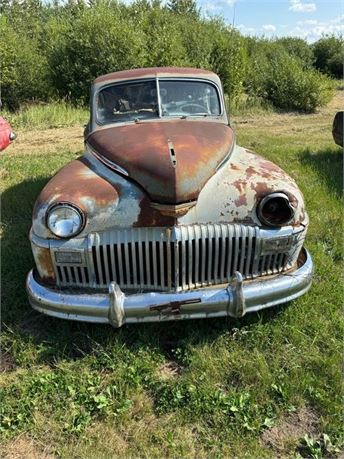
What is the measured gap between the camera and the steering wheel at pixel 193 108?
443cm

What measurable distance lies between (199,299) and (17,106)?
55.0ft

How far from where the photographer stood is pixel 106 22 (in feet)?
51.0

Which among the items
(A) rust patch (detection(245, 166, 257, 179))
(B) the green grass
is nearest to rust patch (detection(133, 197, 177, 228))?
(A) rust patch (detection(245, 166, 257, 179))

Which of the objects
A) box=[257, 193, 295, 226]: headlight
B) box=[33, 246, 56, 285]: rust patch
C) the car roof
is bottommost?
box=[33, 246, 56, 285]: rust patch

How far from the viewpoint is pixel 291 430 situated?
2.63 metres

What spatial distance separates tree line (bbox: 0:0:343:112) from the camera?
15828mm

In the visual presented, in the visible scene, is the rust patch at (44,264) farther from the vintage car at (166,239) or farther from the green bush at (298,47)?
the green bush at (298,47)

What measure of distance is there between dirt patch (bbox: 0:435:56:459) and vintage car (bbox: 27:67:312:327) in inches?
31.8

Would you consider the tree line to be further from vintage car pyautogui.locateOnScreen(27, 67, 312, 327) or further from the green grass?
vintage car pyautogui.locateOnScreen(27, 67, 312, 327)

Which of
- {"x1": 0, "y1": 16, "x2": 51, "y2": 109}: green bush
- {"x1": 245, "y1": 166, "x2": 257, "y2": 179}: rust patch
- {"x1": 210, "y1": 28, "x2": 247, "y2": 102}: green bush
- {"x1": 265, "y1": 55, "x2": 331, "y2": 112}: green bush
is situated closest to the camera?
{"x1": 245, "y1": 166, "x2": 257, "y2": 179}: rust patch

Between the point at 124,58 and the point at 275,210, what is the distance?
14.4m

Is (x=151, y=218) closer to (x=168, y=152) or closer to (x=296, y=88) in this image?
(x=168, y=152)

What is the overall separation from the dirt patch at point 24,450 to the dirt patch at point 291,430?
1.24 meters

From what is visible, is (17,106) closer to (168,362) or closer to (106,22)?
(106,22)
